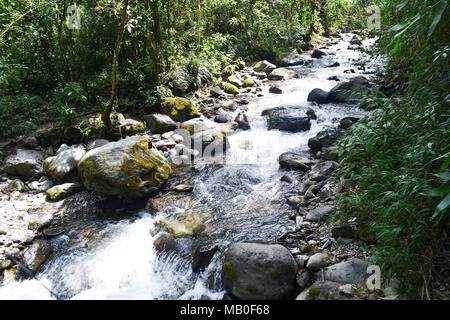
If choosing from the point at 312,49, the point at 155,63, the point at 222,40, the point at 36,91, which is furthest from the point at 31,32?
the point at 312,49

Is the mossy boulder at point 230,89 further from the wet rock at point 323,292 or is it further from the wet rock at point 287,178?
the wet rock at point 323,292

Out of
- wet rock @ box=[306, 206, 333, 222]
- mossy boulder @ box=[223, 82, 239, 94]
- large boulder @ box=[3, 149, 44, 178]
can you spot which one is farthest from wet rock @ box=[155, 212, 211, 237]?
mossy boulder @ box=[223, 82, 239, 94]

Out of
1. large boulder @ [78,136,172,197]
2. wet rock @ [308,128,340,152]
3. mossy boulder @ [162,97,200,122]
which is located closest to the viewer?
large boulder @ [78,136,172,197]

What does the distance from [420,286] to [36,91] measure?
881 cm

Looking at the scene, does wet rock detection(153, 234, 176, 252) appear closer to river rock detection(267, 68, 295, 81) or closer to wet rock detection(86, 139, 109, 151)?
wet rock detection(86, 139, 109, 151)

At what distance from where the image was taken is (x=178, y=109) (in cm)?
776

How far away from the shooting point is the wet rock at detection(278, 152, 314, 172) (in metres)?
5.39

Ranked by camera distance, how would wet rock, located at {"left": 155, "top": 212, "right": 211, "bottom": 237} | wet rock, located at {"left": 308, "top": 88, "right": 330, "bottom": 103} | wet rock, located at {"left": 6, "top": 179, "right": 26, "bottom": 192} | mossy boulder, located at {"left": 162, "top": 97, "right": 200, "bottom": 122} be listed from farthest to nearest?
wet rock, located at {"left": 308, "top": 88, "right": 330, "bottom": 103} < mossy boulder, located at {"left": 162, "top": 97, "right": 200, "bottom": 122} < wet rock, located at {"left": 6, "top": 179, "right": 26, "bottom": 192} < wet rock, located at {"left": 155, "top": 212, "right": 211, "bottom": 237}

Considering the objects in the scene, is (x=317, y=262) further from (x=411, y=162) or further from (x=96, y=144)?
(x=96, y=144)

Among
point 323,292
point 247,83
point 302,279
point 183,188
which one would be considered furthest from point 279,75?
point 323,292

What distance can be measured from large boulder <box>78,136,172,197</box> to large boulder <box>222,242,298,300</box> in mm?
2601

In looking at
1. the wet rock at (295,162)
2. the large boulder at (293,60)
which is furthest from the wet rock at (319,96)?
the large boulder at (293,60)

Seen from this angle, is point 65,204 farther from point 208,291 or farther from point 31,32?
point 31,32

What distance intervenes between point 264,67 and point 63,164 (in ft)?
29.3
